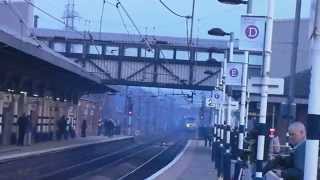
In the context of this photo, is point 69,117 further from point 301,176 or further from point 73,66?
point 301,176

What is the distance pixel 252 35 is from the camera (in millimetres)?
16328

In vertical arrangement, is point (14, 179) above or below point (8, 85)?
below

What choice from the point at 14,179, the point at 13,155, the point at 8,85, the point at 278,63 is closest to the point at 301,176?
the point at 14,179

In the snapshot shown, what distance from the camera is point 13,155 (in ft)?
121

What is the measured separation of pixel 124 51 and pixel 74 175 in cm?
3055

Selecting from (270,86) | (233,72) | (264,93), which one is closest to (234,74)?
(233,72)

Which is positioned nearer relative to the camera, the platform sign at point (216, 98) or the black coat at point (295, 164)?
the black coat at point (295, 164)

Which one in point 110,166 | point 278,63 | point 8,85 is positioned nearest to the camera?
point 110,166

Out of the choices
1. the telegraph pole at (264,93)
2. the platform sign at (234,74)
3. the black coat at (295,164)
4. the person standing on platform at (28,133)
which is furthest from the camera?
the person standing on platform at (28,133)

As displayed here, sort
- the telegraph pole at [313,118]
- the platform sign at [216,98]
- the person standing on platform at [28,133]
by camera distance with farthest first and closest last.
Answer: the person standing on platform at [28,133], the platform sign at [216,98], the telegraph pole at [313,118]

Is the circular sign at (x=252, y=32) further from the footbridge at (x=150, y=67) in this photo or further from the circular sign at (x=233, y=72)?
the footbridge at (x=150, y=67)

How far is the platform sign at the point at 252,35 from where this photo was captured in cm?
1631

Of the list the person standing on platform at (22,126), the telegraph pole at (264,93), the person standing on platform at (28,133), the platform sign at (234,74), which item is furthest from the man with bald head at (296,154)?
the person standing on platform at (28,133)

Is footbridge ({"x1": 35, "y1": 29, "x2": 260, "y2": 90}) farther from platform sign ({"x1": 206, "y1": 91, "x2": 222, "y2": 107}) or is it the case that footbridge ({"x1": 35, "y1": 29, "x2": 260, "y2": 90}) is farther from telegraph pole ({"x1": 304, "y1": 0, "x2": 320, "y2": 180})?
telegraph pole ({"x1": 304, "y1": 0, "x2": 320, "y2": 180})
